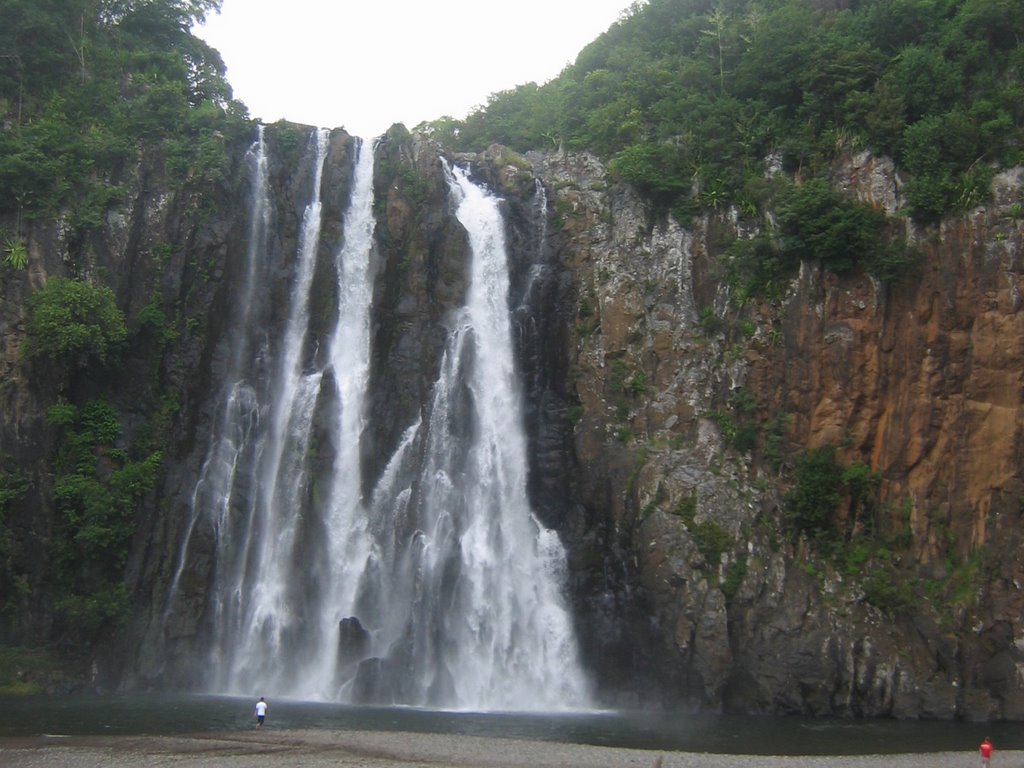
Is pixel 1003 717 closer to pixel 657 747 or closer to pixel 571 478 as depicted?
pixel 657 747

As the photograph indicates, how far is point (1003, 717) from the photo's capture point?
23.2m

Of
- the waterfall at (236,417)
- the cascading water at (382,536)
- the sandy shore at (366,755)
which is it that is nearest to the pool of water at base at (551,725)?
the sandy shore at (366,755)

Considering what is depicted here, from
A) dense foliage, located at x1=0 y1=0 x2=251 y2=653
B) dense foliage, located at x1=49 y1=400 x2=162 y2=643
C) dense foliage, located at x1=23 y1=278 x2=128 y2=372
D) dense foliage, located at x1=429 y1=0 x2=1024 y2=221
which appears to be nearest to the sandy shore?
dense foliage, located at x1=49 y1=400 x2=162 y2=643

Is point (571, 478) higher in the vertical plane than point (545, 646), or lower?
higher

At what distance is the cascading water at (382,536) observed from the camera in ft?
88.0

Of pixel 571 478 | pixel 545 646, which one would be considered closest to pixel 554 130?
pixel 571 478

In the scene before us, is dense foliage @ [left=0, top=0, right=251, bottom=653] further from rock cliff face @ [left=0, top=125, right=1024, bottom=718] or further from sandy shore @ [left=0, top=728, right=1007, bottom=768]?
sandy shore @ [left=0, top=728, right=1007, bottom=768]

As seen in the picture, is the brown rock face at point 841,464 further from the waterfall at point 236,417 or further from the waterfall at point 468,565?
the waterfall at point 236,417

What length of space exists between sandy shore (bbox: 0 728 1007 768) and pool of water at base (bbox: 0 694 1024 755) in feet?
3.03

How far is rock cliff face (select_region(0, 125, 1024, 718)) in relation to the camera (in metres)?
24.9

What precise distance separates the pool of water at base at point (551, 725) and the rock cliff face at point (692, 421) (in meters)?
1.82

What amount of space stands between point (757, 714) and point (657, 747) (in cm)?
668

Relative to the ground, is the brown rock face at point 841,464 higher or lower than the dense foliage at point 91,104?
lower

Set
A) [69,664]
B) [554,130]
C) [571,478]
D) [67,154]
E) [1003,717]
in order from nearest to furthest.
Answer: [1003,717]
[69,664]
[571,478]
[67,154]
[554,130]
